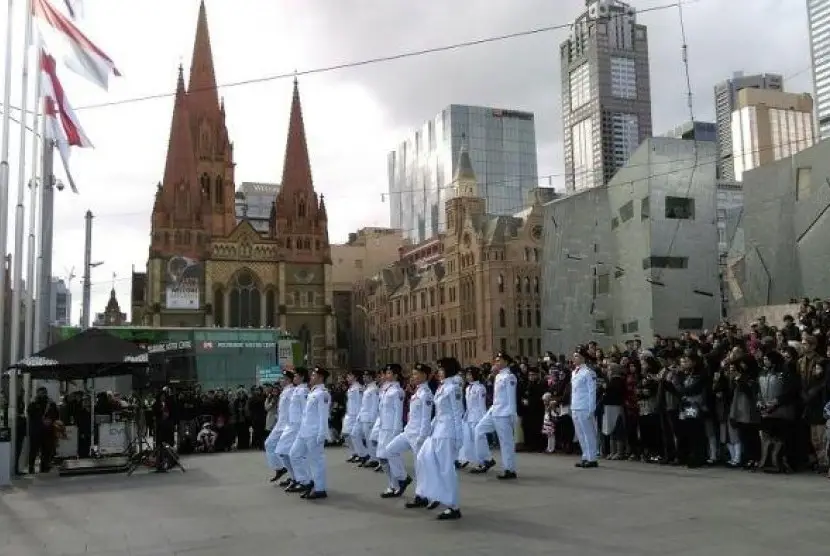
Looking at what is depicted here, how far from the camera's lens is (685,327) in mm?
28000

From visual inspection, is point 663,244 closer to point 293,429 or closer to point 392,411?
point 392,411

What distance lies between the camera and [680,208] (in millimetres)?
28406

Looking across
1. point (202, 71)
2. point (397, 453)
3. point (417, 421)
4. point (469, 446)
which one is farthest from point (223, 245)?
point (417, 421)

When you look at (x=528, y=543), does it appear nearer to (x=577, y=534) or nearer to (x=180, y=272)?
(x=577, y=534)

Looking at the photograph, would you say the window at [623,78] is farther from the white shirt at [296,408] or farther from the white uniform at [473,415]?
the white shirt at [296,408]

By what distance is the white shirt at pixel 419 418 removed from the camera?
9805 millimetres

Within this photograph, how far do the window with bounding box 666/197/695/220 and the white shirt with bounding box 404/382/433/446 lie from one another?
67.7 feet

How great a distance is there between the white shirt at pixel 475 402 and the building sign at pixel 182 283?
210 ft

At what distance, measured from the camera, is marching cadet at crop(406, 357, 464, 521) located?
29.5ft

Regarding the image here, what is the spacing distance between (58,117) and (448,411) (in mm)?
14045

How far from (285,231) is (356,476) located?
67781 mm

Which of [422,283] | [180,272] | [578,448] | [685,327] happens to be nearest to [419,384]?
[578,448]

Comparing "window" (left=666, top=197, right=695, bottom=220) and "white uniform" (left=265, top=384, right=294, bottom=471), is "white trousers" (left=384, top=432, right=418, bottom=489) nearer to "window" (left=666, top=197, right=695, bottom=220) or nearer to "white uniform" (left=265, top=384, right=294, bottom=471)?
"white uniform" (left=265, top=384, right=294, bottom=471)

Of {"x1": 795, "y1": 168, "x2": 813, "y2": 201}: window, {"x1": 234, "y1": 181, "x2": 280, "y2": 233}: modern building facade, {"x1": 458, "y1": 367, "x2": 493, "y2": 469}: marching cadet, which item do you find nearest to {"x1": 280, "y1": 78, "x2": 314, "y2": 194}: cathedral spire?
{"x1": 234, "y1": 181, "x2": 280, "y2": 233}: modern building facade
